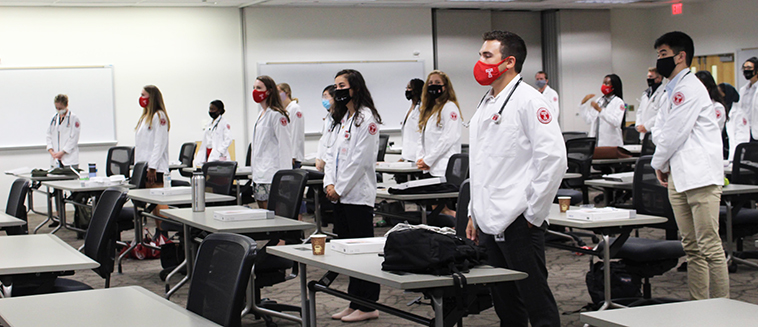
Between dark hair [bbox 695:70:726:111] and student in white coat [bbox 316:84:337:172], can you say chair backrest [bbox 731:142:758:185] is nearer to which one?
dark hair [bbox 695:70:726:111]

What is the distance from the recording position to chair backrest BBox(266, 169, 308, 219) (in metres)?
4.60

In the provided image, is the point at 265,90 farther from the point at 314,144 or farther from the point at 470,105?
the point at 470,105

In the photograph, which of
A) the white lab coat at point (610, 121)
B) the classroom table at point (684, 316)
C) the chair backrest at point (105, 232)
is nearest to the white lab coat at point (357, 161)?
the chair backrest at point (105, 232)

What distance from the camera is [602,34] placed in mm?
14305

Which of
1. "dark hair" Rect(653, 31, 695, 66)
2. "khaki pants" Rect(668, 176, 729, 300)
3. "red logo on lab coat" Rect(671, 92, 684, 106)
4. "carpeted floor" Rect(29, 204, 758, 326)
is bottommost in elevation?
"carpeted floor" Rect(29, 204, 758, 326)

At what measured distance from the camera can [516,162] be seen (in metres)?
3.01

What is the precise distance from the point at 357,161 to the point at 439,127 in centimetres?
194

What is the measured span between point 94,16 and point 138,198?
6.50m

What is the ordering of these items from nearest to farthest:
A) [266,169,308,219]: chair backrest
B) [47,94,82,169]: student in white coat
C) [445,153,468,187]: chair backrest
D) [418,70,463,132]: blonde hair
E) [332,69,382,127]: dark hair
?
[266,169,308,219]: chair backrest < [332,69,382,127]: dark hair < [445,153,468,187]: chair backrest < [418,70,463,132]: blonde hair < [47,94,82,169]: student in white coat

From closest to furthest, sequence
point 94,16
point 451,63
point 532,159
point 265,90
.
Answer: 1. point 532,159
2. point 265,90
3. point 94,16
4. point 451,63

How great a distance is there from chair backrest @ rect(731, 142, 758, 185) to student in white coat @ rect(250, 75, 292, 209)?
3.64 meters

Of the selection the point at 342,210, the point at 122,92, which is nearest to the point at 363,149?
the point at 342,210

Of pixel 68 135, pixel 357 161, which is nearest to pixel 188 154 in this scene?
pixel 68 135

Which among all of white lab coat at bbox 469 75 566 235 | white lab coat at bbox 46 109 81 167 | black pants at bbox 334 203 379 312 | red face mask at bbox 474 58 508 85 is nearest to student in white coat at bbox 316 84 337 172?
black pants at bbox 334 203 379 312
